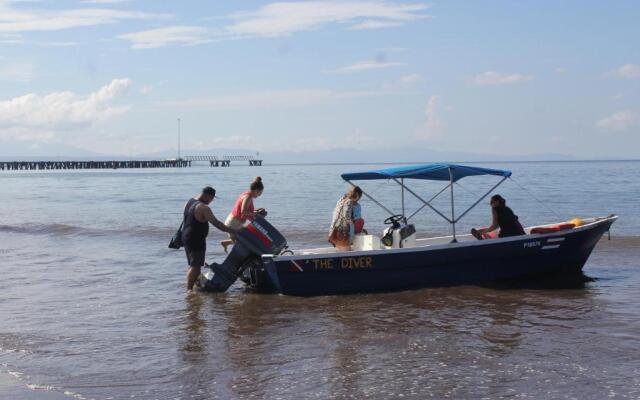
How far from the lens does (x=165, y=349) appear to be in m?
8.28

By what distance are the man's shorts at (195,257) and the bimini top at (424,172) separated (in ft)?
8.53

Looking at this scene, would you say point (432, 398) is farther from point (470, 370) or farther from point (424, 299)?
point (424, 299)

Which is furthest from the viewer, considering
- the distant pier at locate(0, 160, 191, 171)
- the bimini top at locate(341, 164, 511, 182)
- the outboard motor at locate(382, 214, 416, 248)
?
the distant pier at locate(0, 160, 191, 171)

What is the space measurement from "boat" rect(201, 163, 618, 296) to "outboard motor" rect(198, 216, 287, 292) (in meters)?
0.02

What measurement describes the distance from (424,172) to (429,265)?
1.63 m

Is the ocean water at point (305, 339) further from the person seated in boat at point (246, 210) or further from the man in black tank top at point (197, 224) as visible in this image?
the person seated in boat at point (246, 210)

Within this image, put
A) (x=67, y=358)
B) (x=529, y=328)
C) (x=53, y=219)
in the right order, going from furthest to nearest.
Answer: (x=53, y=219)
(x=529, y=328)
(x=67, y=358)

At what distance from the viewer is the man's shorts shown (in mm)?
11594

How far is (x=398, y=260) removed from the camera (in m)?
11.5

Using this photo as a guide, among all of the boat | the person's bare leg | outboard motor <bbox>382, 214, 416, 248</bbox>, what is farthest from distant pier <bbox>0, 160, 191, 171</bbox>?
outboard motor <bbox>382, 214, 416, 248</bbox>

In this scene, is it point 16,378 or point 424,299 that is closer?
point 16,378

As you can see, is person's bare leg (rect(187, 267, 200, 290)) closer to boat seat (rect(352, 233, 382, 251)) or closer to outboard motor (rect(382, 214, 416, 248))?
boat seat (rect(352, 233, 382, 251))

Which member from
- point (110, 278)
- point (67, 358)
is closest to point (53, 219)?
point (110, 278)

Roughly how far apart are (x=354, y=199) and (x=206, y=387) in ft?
17.7
